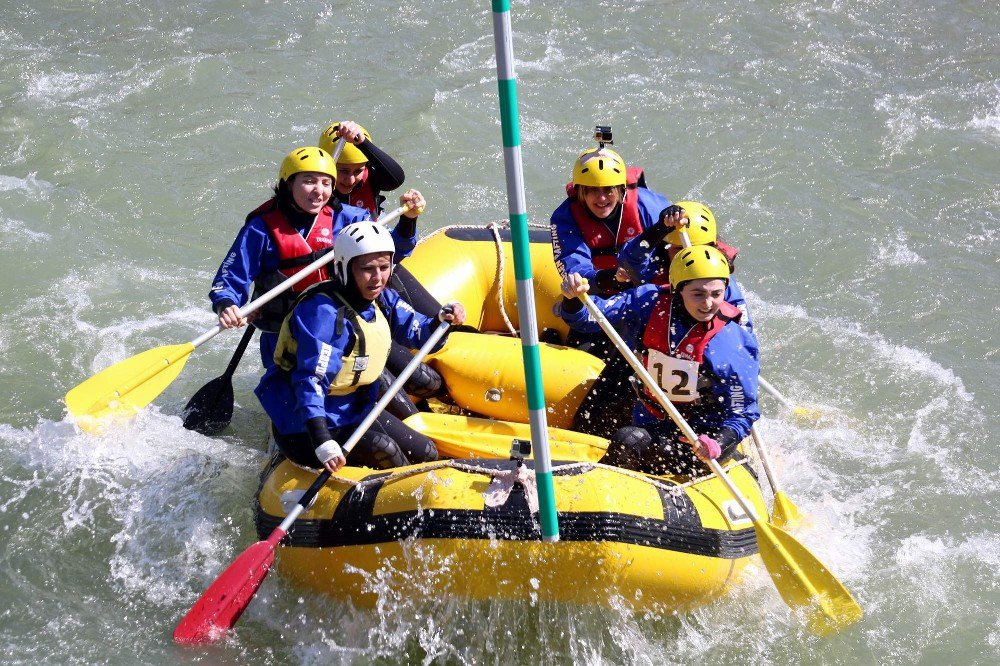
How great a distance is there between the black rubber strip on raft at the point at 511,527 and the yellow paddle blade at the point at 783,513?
0.53 meters

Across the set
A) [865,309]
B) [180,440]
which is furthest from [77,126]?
[865,309]

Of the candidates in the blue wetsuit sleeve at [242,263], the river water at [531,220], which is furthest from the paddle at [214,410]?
the blue wetsuit sleeve at [242,263]

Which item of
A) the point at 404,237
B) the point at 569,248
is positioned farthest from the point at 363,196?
the point at 569,248

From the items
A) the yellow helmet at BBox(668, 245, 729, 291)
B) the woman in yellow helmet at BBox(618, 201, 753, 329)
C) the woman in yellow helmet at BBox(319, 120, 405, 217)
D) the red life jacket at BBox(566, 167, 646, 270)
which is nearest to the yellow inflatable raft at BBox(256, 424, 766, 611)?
the yellow helmet at BBox(668, 245, 729, 291)

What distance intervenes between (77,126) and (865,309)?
7.77 metres

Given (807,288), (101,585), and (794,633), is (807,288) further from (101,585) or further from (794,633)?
(101,585)

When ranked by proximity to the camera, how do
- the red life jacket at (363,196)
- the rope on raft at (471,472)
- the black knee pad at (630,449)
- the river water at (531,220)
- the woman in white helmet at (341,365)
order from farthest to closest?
the red life jacket at (363,196) < the river water at (531,220) < the black knee pad at (630,449) < the rope on raft at (471,472) < the woman in white helmet at (341,365)

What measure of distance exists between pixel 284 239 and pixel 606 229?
1842 millimetres

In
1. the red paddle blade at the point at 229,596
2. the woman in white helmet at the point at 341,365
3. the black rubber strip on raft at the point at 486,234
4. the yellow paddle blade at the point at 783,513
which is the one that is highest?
the black rubber strip on raft at the point at 486,234

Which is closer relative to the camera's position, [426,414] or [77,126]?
[426,414]

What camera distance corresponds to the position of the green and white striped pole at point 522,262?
4.19 m

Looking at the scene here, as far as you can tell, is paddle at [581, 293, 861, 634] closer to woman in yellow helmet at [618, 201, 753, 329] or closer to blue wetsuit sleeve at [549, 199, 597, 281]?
woman in yellow helmet at [618, 201, 753, 329]

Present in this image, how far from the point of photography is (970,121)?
1182 cm

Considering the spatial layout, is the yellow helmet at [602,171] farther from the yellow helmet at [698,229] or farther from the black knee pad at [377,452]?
the black knee pad at [377,452]
